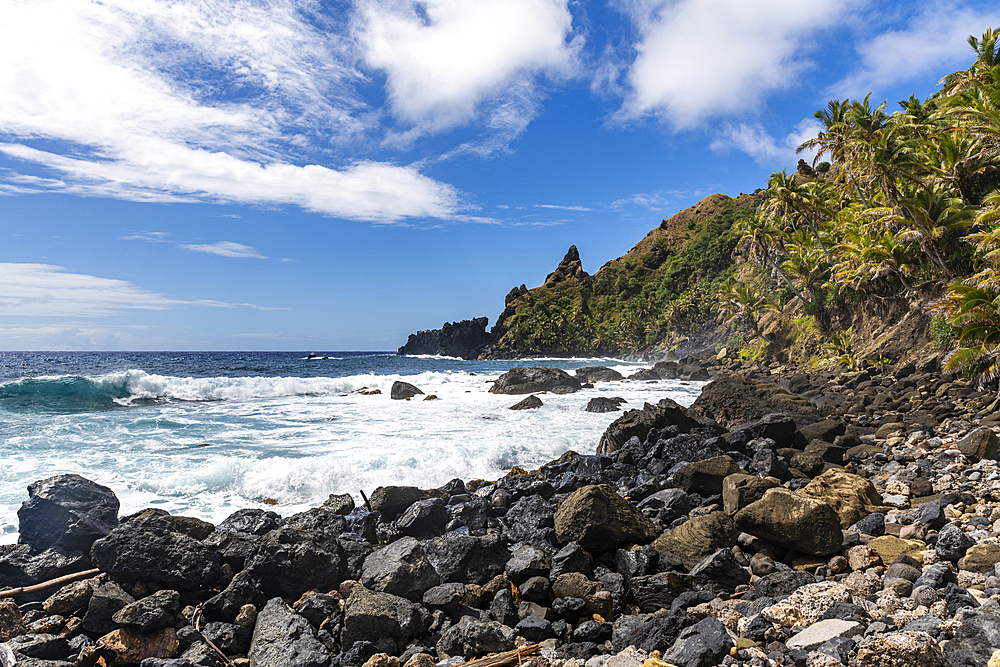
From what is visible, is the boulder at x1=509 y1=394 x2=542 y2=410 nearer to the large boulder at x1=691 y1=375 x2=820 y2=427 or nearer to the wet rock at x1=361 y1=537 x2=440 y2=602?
the large boulder at x1=691 y1=375 x2=820 y2=427

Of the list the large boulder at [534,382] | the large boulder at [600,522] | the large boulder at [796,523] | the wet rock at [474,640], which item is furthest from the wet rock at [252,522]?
the large boulder at [534,382]

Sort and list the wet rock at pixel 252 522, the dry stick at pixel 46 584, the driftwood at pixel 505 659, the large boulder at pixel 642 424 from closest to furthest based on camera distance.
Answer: the driftwood at pixel 505 659 → the dry stick at pixel 46 584 → the wet rock at pixel 252 522 → the large boulder at pixel 642 424

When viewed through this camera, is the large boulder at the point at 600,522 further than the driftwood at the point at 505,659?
Yes

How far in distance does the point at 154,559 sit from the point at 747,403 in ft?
49.9

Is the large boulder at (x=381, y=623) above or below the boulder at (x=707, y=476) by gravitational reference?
below

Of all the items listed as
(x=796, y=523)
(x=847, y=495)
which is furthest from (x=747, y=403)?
(x=796, y=523)

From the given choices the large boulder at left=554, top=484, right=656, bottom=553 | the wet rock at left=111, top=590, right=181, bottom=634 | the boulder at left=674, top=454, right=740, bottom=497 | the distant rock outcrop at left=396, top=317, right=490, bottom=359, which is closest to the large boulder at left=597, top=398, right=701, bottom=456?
the boulder at left=674, top=454, right=740, bottom=497

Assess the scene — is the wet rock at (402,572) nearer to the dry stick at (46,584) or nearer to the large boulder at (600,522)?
the large boulder at (600,522)

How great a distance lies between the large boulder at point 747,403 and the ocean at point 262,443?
362cm

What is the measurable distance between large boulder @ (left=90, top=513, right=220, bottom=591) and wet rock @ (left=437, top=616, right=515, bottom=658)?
2.88 metres

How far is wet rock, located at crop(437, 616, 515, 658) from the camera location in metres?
4.25

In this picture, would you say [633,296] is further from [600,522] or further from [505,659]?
[505,659]

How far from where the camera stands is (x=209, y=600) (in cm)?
494

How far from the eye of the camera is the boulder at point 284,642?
13.9ft
